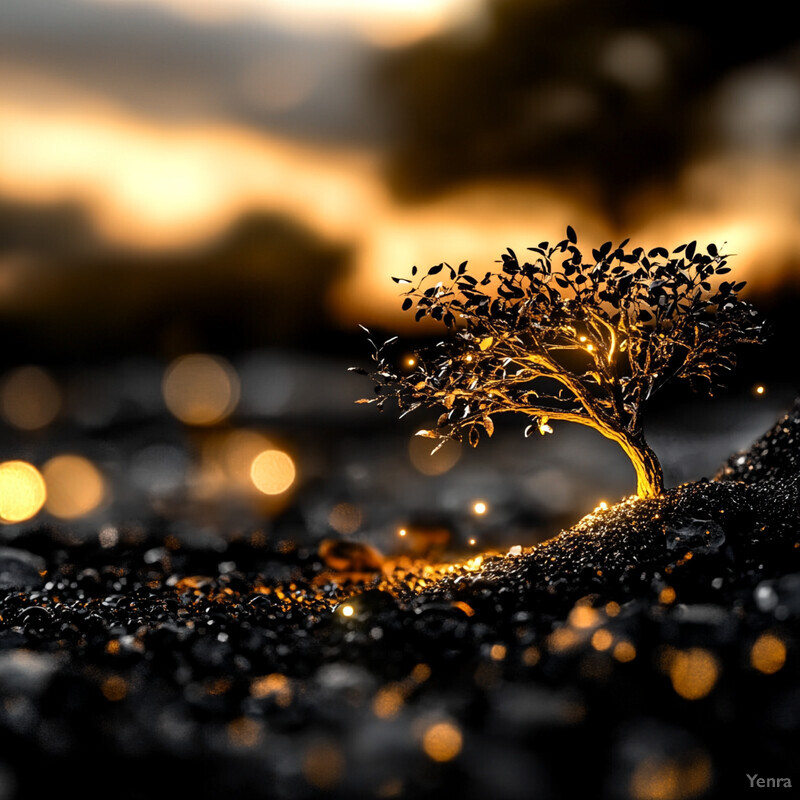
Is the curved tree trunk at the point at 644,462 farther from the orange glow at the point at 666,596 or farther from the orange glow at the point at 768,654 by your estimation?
the orange glow at the point at 768,654

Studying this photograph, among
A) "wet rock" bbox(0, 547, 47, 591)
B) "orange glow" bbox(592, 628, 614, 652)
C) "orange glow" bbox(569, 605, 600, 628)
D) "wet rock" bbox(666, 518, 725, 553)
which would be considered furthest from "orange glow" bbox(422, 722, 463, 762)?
"wet rock" bbox(0, 547, 47, 591)

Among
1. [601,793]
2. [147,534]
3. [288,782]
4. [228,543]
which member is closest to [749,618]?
[601,793]

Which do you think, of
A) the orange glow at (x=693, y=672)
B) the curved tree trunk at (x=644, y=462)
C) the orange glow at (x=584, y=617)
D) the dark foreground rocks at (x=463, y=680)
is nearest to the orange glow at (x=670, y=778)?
the dark foreground rocks at (x=463, y=680)

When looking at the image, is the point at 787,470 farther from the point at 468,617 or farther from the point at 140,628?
the point at 140,628

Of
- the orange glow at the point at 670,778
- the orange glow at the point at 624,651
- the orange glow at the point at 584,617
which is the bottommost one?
the orange glow at the point at 670,778

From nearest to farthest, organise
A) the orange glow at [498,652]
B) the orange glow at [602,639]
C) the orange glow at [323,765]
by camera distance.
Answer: the orange glow at [323,765] < the orange glow at [602,639] < the orange glow at [498,652]

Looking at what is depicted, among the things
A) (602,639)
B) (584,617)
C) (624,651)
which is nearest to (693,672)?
(624,651)

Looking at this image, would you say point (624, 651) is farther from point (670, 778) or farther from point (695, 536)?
point (695, 536)
